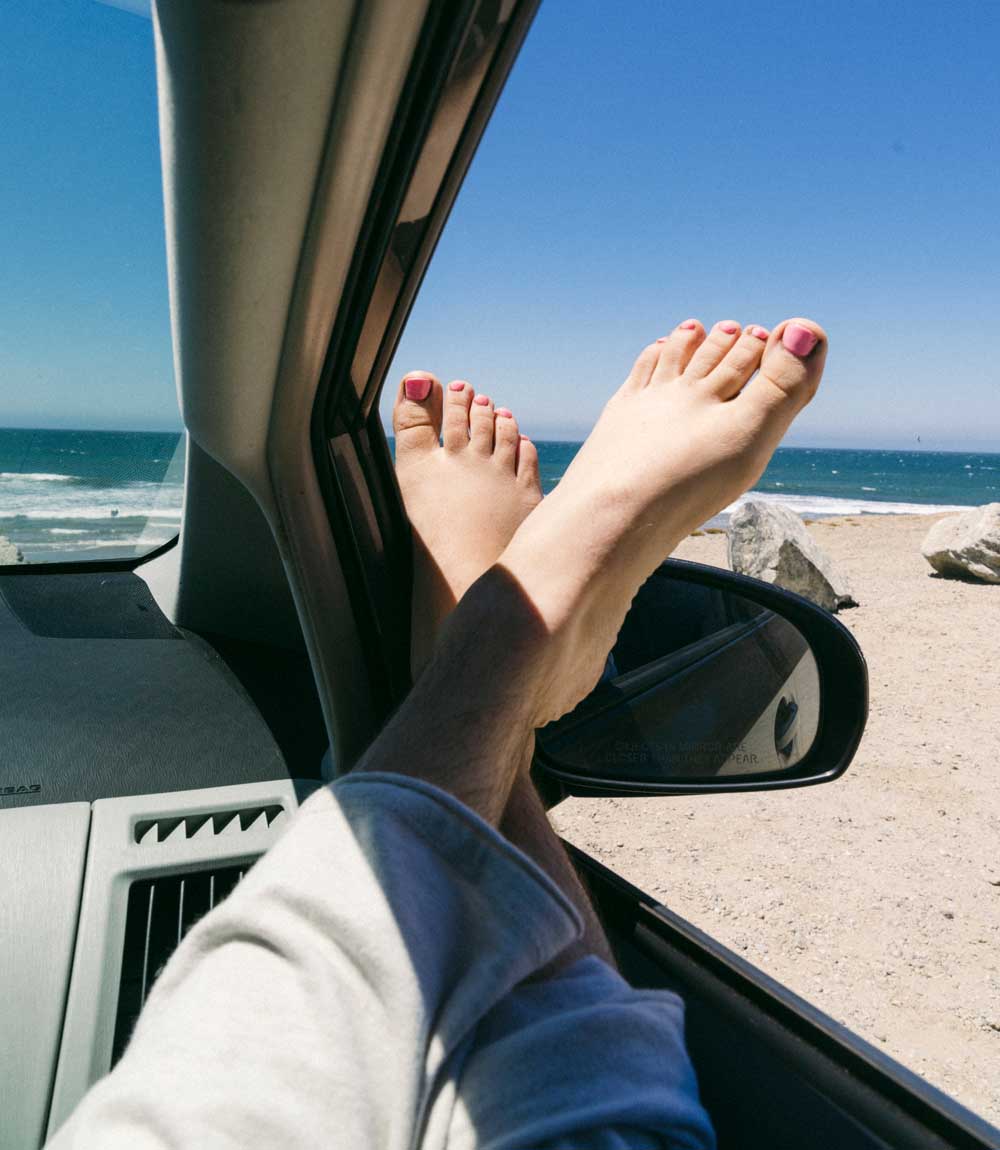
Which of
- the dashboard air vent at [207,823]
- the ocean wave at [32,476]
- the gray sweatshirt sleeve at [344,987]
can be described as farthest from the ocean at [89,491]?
the gray sweatshirt sleeve at [344,987]

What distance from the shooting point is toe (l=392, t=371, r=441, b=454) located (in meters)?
1.33

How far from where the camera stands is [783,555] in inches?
271

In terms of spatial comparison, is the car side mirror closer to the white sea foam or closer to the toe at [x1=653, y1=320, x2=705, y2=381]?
the toe at [x1=653, y1=320, x2=705, y2=381]

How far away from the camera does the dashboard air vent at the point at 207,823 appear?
1.03 m

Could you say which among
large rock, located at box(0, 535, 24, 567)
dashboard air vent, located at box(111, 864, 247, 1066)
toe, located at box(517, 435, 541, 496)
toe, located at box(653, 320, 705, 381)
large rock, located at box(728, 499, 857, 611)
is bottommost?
large rock, located at box(728, 499, 857, 611)

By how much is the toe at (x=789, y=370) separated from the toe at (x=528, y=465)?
37 cm

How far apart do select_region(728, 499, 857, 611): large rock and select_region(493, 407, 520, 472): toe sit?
5.34 meters

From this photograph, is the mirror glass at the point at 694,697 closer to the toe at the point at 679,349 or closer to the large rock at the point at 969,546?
the toe at the point at 679,349

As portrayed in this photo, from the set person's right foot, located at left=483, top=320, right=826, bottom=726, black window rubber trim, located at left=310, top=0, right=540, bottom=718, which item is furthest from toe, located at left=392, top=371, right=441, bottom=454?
person's right foot, located at left=483, top=320, right=826, bottom=726

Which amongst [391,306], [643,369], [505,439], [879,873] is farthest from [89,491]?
[879,873]

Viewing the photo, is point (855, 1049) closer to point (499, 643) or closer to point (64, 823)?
point (499, 643)

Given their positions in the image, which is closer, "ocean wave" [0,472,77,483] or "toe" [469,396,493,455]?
"ocean wave" [0,472,77,483]

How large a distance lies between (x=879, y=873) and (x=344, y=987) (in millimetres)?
2959

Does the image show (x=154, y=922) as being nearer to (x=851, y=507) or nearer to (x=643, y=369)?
(x=643, y=369)
